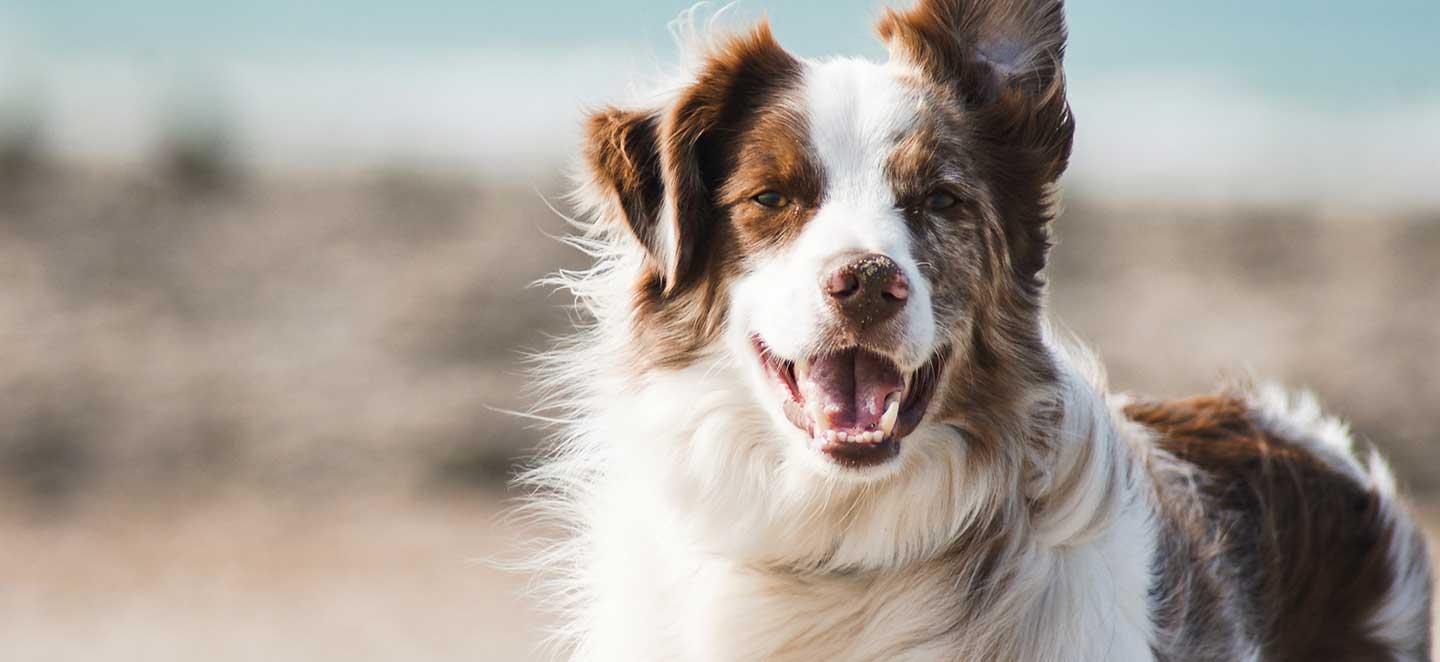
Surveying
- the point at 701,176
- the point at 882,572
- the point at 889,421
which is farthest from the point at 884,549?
the point at 701,176

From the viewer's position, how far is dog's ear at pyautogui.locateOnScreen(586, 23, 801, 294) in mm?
3979

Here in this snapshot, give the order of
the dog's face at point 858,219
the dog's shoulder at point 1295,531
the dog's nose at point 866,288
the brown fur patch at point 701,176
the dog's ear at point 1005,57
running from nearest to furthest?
the dog's nose at point 866,288 < the dog's face at point 858,219 < the brown fur patch at point 701,176 < the dog's ear at point 1005,57 < the dog's shoulder at point 1295,531

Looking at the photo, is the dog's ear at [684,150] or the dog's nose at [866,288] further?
the dog's ear at [684,150]

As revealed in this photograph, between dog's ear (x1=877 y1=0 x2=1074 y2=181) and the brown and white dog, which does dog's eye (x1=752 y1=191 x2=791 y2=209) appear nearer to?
the brown and white dog

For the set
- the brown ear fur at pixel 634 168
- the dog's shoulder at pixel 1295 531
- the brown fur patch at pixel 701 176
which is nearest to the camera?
the brown fur patch at pixel 701 176

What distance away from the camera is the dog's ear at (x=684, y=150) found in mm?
3979

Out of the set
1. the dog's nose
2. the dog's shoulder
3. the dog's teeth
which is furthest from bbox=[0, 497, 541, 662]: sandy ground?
the dog's nose

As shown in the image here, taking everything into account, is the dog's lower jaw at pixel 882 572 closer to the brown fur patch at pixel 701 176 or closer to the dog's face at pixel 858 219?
the dog's face at pixel 858 219

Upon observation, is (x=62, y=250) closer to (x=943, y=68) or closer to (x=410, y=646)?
(x=410, y=646)

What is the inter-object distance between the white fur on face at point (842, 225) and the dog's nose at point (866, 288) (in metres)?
0.03

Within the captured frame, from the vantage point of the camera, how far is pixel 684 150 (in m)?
4.04

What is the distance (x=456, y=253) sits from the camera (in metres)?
22.2

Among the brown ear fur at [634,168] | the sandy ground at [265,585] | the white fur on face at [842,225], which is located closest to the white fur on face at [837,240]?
the white fur on face at [842,225]

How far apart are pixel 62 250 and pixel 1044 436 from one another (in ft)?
66.9
